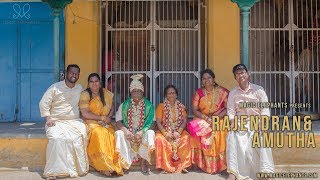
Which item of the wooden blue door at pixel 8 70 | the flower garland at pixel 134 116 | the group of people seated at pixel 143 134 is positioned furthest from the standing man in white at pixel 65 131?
the wooden blue door at pixel 8 70

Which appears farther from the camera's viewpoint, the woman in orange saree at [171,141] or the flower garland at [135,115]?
the flower garland at [135,115]

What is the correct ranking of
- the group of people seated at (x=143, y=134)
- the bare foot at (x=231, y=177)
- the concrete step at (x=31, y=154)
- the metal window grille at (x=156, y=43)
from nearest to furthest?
1. the bare foot at (x=231, y=177)
2. the group of people seated at (x=143, y=134)
3. the concrete step at (x=31, y=154)
4. the metal window grille at (x=156, y=43)

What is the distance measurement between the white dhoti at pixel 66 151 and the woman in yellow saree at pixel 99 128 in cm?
12

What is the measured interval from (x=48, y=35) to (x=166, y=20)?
219 centimetres

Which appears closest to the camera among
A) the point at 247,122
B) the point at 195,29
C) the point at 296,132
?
the point at 247,122

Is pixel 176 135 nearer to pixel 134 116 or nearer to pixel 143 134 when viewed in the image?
pixel 143 134

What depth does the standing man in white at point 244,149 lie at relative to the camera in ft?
17.0

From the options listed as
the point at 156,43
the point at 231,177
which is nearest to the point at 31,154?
the point at 231,177

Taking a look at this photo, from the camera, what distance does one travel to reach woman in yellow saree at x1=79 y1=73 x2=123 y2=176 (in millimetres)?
5328

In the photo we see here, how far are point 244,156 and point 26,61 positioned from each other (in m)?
4.54

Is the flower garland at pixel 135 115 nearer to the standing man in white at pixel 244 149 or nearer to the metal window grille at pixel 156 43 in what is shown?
the standing man in white at pixel 244 149

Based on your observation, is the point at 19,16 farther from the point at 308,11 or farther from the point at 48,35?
the point at 308,11

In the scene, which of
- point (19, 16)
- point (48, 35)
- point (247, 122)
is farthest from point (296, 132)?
point (19, 16)

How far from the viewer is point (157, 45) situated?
307 inches
